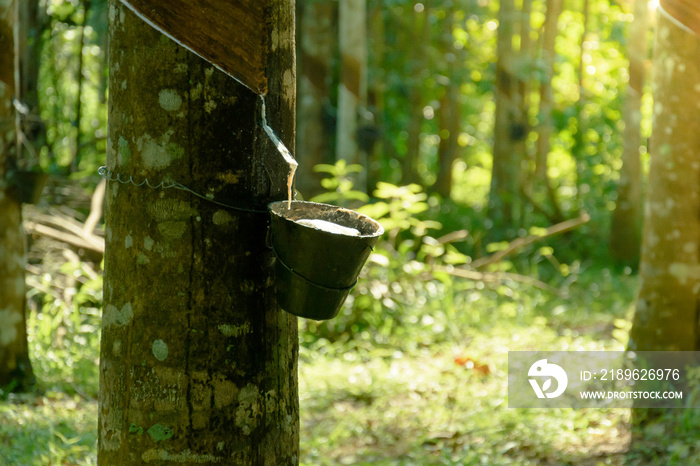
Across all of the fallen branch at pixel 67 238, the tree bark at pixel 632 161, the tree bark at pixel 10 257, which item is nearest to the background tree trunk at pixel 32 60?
the fallen branch at pixel 67 238

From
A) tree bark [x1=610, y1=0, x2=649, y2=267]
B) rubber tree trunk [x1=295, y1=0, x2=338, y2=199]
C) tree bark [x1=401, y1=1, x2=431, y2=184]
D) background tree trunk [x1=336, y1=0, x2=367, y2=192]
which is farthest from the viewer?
tree bark [x1=401, y1=1, x2=431, y2=184]

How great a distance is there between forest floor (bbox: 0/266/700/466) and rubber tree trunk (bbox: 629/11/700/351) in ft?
1.53

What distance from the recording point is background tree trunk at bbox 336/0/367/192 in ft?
23.8

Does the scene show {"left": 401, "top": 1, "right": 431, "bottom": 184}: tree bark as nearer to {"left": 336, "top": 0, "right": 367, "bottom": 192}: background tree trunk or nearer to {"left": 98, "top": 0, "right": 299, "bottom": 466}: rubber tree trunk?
{"left": 336, "top": 0, "right": 367, "bottom": 192}: background tree trunk

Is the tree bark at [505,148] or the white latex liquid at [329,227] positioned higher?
the tree bark at [505,148]

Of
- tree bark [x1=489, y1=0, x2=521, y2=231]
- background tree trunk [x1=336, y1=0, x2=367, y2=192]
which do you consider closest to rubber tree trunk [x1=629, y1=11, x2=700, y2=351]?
background tree trunk [x1=336, y1=0, x2=367, y2=192]

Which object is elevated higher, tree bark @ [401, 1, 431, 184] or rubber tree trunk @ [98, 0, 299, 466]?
tree bark @ [401, 1, 431, 184]

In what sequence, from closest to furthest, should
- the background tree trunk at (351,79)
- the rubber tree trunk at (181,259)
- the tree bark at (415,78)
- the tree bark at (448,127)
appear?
the rubber tree trunk at (181,259), the background tree trunk at (351,79), the tree bark at (415,78), the tree bark at (448,127)

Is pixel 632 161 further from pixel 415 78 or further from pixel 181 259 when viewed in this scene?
pixel 181 259

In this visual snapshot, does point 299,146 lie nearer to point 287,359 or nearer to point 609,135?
point 609,135

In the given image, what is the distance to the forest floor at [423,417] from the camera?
358 cm

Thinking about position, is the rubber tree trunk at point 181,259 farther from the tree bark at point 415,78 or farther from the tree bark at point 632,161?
the tree bark at point 415,78

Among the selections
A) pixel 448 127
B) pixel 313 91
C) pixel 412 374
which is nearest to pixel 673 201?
pixel 412 374

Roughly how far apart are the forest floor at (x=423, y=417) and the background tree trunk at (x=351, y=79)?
241 cm
